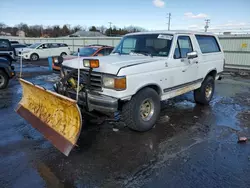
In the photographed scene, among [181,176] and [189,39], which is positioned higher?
[189,39]

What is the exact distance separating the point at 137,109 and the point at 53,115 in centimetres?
159

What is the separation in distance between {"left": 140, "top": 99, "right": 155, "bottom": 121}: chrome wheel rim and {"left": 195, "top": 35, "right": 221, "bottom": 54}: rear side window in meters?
2.62

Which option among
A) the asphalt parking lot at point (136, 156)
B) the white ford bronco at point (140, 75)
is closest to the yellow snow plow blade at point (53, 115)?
the asphalt parking lot at point (136, 156)

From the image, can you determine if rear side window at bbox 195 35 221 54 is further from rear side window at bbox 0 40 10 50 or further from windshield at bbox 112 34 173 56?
rear side window at bbox 0 40 10 50

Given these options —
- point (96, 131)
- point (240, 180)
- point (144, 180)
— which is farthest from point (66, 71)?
point (240, 180)

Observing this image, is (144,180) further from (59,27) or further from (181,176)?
(59,27)

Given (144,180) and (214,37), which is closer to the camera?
(144,180)

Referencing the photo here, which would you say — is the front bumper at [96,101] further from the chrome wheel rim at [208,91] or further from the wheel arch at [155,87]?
the chrome wheel rim at [208,91]

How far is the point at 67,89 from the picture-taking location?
4.17 metres

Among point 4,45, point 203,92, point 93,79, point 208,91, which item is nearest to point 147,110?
point 93,79

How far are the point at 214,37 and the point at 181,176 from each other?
513cm

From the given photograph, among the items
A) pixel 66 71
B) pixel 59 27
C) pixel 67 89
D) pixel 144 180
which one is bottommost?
pixel 144 180

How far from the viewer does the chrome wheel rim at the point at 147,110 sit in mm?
4297

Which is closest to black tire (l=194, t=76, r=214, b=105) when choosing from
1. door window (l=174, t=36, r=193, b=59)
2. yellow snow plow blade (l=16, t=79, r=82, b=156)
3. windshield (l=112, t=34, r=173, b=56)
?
door window (l=174, t=36, r=193, b=59)
